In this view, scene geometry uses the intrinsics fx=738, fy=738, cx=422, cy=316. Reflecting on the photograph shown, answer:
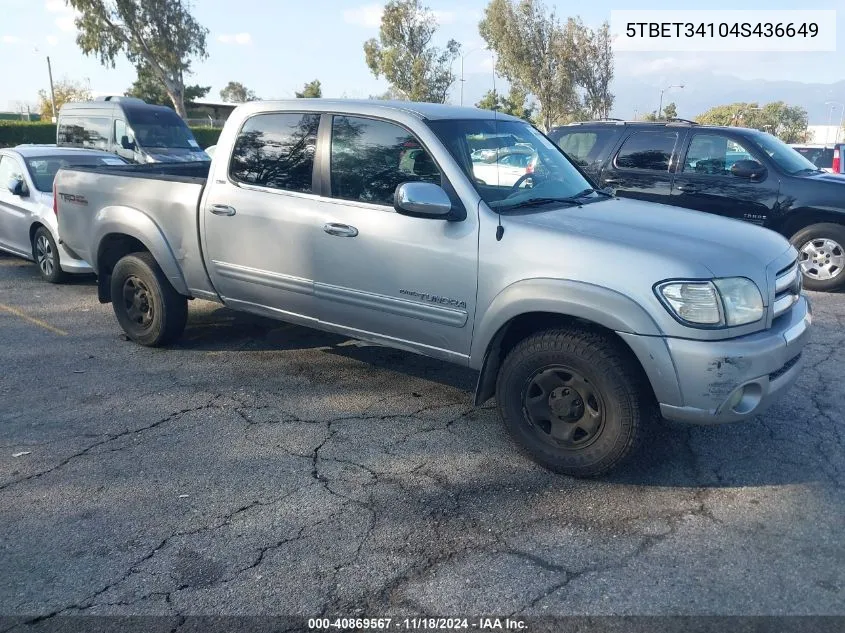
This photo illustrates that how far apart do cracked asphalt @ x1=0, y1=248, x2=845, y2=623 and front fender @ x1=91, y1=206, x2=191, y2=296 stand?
0.71 meters

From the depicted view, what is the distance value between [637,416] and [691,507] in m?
0.53

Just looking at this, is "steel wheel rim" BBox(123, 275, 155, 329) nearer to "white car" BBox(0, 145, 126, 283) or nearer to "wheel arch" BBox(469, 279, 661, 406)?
"white car" BBox(0, 145, 126, 283)

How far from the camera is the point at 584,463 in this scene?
12.5 feet

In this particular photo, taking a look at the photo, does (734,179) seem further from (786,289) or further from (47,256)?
(47,256)

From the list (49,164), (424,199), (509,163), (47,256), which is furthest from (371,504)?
(49,164)

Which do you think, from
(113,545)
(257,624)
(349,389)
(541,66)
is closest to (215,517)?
(113,545)

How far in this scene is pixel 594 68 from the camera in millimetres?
36938

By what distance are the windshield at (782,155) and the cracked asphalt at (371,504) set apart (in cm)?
377

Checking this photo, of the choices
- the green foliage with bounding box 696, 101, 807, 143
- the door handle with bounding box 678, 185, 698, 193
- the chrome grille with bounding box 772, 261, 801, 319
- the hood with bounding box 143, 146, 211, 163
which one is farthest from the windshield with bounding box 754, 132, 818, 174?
the green foliage with bounding box 696, 101, 807, 143

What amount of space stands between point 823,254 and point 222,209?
6739mm

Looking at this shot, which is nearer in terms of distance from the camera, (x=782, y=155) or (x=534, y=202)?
(x=534, y=202)

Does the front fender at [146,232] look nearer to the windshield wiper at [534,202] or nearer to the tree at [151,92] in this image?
the windshield wiper at [534,202]

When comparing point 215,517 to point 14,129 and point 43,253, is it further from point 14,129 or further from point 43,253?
point 14,129

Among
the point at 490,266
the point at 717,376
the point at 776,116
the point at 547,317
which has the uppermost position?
the point at 776,116
